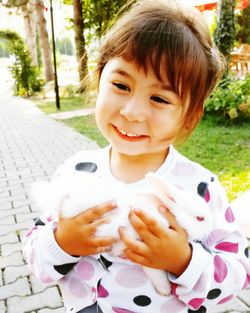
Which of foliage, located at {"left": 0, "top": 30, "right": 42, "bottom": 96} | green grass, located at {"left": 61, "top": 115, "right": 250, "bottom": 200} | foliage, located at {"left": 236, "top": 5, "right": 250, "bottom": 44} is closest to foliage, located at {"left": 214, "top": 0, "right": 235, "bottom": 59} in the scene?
green grass, located at {"left": 61, "top": 115, "right": 250, "bottom": 200}

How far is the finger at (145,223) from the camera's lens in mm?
1070

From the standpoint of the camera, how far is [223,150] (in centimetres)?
616

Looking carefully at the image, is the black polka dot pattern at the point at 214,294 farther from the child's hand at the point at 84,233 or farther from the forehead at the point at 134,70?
the forehead at the point at 134,70

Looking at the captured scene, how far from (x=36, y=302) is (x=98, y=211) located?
74.3 inches

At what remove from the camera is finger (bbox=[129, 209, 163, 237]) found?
3.51ft

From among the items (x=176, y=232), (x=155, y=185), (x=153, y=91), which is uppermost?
(x=153, y=91)

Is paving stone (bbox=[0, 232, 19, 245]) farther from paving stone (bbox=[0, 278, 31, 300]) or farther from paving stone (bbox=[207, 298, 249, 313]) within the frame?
paving stone (bbox=[207, 298, 249, 313])

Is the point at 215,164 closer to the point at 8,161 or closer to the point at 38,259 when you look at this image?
the point at 8,161

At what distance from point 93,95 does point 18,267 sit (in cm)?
203

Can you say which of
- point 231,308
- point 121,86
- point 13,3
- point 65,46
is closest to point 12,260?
point 231,308

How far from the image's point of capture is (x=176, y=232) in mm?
1100

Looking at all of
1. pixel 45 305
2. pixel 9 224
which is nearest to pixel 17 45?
pixel 9 224

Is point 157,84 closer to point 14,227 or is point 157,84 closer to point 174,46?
point 174,46

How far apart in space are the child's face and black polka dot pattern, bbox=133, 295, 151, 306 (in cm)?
45
